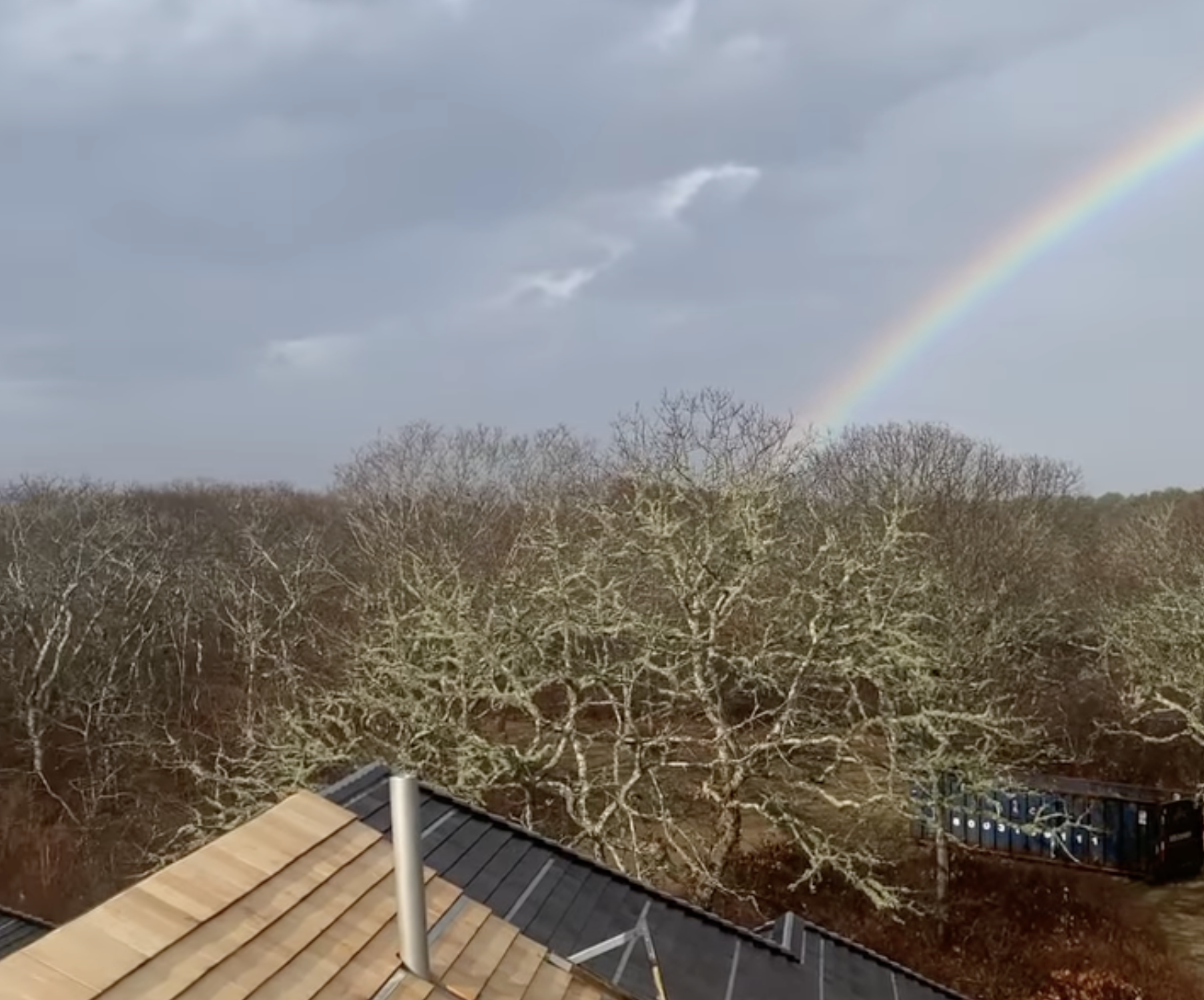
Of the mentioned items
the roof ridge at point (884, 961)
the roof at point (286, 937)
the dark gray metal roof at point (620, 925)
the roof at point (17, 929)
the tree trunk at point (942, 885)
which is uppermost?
the roof at point (286, 937)

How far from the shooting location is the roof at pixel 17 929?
448 inches

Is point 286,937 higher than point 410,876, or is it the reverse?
point 410,876

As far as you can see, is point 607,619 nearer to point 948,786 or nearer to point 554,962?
point 948,786

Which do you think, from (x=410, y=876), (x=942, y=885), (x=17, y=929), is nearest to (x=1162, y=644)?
(x=942, y=885)

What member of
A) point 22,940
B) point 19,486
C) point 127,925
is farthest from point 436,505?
point 127,925

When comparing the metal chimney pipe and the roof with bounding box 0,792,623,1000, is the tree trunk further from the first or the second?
the metal chimney pipe

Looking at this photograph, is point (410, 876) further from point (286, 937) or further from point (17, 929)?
point (17, 929)

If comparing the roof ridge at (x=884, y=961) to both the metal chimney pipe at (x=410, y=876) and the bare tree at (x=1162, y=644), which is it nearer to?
the metal chimney pipe at (x=410, y=876)

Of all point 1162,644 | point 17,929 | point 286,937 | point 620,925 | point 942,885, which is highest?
point 286,937

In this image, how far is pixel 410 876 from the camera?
4398 millimetres

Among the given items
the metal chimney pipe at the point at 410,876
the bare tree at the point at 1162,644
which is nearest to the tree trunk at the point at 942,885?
the bare tree at the point at 1162,644

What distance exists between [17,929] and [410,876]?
32.2ft

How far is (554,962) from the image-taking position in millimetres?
5621

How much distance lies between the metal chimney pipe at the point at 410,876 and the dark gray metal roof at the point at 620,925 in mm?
2168
